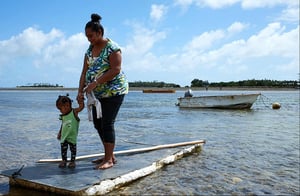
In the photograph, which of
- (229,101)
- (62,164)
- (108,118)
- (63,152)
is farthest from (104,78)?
(229,101)

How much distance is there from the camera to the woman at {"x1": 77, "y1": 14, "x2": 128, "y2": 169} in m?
4.52

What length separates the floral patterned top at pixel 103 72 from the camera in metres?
4.58

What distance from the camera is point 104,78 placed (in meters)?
4.49

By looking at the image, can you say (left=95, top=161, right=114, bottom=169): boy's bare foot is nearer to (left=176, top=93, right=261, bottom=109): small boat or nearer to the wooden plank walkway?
the wooden plank walkway

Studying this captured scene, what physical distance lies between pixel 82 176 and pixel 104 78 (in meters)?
1.39

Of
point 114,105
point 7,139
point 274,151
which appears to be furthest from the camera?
point 7,139

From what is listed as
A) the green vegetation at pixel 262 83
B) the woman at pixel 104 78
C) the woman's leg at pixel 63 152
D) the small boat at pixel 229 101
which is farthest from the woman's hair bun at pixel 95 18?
the green vegetation at pixel 262 83

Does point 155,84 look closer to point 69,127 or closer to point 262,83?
point 262,83

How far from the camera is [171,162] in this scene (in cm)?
598

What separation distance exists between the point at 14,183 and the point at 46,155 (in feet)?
8.18

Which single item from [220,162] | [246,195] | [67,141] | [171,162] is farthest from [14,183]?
[220,162]

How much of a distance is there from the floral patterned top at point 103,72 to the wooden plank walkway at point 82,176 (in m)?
1.14

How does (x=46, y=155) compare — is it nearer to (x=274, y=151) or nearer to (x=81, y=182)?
(x=81, y=182)

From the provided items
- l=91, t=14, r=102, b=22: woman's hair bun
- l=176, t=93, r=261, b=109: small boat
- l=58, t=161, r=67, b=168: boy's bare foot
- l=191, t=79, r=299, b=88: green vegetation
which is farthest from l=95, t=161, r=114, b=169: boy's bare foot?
l=191, t=79, r=299, b=88: green vegetation
